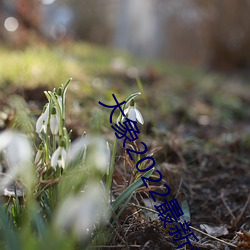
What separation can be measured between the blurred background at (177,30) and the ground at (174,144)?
2158 millimetres

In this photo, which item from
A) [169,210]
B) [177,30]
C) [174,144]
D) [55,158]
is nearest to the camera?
[55,158]

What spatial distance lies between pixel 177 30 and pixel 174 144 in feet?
23.7

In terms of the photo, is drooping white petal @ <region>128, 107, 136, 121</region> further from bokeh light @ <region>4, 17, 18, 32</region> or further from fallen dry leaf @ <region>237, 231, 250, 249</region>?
bokeh light @ <region>4, 17, 18, 32</region>

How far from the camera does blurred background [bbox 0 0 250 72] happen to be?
6.58 meters

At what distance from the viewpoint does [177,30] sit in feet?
30.1

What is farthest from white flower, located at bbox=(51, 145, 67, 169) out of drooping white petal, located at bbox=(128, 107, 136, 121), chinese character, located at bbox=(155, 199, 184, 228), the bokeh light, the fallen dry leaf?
the bokeh light

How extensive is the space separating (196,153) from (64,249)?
5.19ft

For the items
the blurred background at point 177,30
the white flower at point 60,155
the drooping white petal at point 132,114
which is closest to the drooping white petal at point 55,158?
the white flower at point 60,155

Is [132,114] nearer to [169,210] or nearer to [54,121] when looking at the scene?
[54,121]

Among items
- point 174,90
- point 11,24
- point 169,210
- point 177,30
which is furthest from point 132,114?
point 177,30

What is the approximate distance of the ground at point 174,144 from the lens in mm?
1386

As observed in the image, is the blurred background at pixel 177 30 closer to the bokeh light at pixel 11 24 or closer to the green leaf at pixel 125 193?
the bokeh light at pixel 11 24

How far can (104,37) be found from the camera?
14.7 m

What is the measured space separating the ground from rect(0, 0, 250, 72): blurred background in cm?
216
